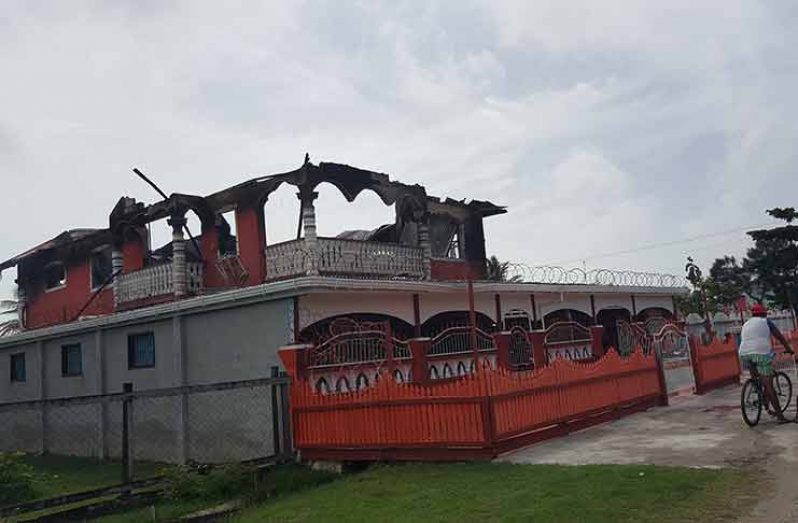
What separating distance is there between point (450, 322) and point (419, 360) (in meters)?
4.61

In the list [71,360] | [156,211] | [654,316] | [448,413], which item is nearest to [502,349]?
[448,413]

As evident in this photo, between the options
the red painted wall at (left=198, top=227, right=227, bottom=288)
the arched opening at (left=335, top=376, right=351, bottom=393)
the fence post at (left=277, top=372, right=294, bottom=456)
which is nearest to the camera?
the fence post at (left=277, top=372, right=294, bottom=456)

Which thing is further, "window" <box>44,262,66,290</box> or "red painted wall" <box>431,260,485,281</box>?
"window" <box>44,262,66,290</box>

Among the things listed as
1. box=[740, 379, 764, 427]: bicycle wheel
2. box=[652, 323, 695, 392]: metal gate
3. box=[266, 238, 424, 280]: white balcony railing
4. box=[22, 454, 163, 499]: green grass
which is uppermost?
box=[266, 238, 424, 280]: white balcony railing

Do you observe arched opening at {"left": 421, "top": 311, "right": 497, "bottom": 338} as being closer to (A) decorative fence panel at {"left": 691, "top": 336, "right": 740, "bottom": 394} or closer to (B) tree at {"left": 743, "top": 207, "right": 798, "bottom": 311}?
(A) decorative fence panel at {"left": 691, "top": 336, "right": 740, "bottom": 394}

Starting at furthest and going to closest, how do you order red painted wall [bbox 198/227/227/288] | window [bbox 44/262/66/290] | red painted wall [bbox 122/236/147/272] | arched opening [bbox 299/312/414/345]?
window [bbox 44/262/66/290] → red painted wall [bbox 122/236/147/272] → red painted wall [bbox 198/227/227/288] → arched opening [bbox 299/312/414/345]

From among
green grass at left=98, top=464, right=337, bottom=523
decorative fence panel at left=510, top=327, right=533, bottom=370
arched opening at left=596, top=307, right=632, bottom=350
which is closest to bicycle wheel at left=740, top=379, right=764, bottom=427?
decorative fence panel at left=510, top=327, right=533, bottom=370

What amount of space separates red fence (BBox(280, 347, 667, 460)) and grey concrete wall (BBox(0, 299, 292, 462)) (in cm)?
119

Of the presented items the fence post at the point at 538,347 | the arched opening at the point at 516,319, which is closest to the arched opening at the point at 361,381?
the fence post at the point at 538,347

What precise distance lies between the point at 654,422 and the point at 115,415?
10.7 metres

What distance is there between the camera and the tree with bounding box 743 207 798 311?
33156 mm

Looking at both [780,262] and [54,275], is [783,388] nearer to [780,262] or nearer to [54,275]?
[54,275]

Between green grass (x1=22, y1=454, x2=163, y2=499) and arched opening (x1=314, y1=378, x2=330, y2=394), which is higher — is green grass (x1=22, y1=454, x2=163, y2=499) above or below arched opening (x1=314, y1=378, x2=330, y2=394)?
below

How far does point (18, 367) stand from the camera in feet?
63.2
